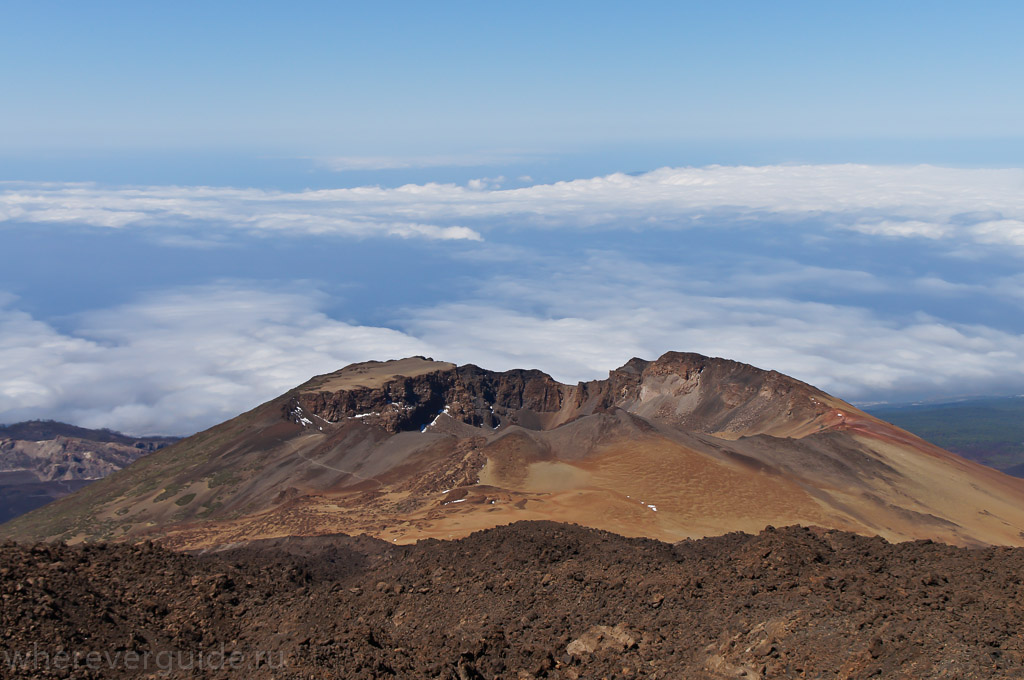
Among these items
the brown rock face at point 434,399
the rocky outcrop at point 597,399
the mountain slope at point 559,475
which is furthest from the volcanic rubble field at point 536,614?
the brown rock face at point 434,399

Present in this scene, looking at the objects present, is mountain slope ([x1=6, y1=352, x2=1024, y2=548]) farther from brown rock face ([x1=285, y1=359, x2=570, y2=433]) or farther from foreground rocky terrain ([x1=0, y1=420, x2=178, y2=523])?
foreground rocky terrain ([x1=0, y1=420, x2=178, y2=523])

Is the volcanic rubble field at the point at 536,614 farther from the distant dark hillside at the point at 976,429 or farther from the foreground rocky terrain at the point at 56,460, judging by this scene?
the distant dark hillside at the point at 976,429

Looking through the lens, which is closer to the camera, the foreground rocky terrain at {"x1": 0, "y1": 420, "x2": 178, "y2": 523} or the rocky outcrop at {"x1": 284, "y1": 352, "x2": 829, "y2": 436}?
the rocky outcrop at {"x1": 284, "y1": 352, "x2": 829, "y2": 436}

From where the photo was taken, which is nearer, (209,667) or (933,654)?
(933,654)

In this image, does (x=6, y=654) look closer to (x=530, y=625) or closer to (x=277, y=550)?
(x=530, y=625)

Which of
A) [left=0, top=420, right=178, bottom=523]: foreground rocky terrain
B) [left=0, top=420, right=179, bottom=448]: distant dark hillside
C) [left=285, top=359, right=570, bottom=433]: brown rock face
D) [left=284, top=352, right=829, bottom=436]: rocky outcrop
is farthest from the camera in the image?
[left=0, top=420, right=179, bottom=448]: distant dark hillside

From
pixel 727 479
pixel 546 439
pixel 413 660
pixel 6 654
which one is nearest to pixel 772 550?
pixel 413 660

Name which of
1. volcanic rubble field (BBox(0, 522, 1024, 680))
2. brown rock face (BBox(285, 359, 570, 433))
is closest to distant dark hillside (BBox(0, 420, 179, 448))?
brown rock face (BBox(285, 359, 570, 433))

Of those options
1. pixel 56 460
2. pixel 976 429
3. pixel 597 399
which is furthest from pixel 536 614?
pixel 976 429
